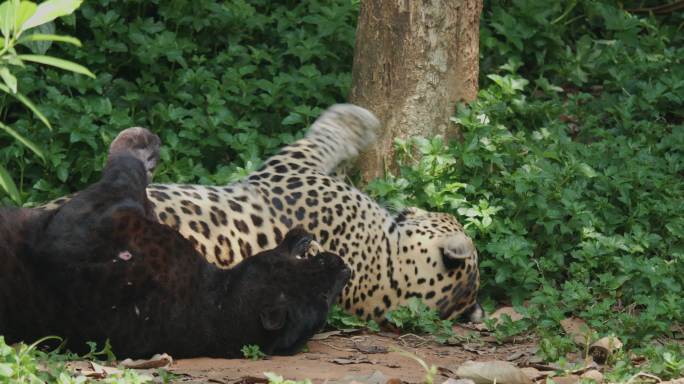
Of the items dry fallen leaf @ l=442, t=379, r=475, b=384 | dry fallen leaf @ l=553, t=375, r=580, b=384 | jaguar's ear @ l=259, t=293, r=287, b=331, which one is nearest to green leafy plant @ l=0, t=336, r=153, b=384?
jaguar's ear @ l=259, t=293, r=287, b=331

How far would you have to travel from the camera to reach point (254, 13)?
29.6 feet

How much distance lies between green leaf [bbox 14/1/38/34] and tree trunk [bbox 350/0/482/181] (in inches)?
166

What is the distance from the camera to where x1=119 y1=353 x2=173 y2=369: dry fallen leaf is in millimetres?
5262

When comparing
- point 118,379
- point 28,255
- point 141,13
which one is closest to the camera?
point 118,379

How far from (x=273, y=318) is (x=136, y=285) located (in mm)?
683

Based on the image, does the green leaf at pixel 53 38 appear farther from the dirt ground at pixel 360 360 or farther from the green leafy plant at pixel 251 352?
the green leafy plant at pixel 251 352

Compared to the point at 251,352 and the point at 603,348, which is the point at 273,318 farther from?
the point at 603,348

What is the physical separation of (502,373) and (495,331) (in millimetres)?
1647

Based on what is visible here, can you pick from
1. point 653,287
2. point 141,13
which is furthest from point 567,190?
point 141,13

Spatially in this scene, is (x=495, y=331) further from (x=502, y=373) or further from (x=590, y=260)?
(x=502, y=373)

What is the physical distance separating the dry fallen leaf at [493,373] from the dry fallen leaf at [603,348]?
85cm

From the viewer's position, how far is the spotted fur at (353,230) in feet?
21.4

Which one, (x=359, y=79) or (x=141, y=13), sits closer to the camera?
(x=359, y=79)

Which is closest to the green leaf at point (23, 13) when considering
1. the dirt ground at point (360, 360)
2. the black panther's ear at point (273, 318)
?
the dirt ground at point (360, 360)
